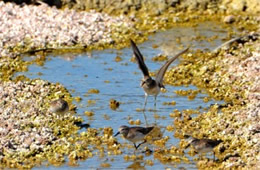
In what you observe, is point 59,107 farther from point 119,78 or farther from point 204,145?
point 119,78

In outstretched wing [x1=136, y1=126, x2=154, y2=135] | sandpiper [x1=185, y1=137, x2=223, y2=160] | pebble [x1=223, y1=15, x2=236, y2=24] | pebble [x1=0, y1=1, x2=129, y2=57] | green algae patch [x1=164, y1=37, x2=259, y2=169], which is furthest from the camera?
pebble [x1=223, y1=15, x2=236, y2=24]

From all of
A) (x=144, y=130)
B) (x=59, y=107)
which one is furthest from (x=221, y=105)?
(x=59, y=107)

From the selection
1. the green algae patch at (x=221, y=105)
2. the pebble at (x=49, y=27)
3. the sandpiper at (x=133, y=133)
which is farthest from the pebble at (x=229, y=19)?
the sandpiper at (x=133, y=133)

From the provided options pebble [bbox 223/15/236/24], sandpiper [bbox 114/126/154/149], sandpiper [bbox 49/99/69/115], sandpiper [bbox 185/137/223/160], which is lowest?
sandpiper [bbox 185/137/223/160]

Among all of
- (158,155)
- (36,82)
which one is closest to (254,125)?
(158,155)

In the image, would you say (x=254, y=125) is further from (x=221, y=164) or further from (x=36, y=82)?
(x=36, y=82)

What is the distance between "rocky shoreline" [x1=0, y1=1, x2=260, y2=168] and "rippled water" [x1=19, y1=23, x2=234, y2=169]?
1.88 ft

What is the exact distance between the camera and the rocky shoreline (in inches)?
720

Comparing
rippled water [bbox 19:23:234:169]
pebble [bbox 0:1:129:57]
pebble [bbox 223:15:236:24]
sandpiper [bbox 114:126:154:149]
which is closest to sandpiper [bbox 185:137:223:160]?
rippled water [bbox 19:23:234:169]

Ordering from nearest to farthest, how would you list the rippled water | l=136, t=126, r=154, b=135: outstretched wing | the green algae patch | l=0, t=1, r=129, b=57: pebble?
1. the green algae patch
2. l=136, t=126, r=154, b=135: outstretched wing
3. the rippled water
4. l=0, t=1, r=129, b=57: pebble

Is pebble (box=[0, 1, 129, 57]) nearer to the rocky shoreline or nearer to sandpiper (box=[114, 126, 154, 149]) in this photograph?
the rocky shoreline

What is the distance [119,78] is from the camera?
1015 inches

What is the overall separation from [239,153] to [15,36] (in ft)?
46.6

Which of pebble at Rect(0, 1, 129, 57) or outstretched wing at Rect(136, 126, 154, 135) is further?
pebble at Rect(0, 1, 129, 57)
